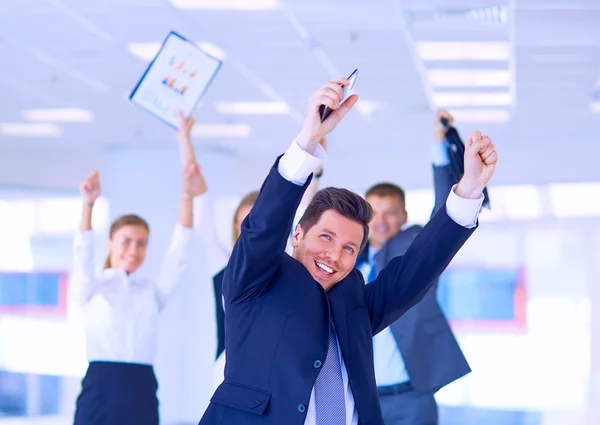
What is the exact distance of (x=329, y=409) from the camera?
2043 mm

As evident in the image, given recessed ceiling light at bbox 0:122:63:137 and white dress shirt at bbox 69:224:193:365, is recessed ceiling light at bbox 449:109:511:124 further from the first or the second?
white dress shirt at bbox 69:224:193:365

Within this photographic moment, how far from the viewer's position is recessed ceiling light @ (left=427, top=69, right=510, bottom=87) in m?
7.38

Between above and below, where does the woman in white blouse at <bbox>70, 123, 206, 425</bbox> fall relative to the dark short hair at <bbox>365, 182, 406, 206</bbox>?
below

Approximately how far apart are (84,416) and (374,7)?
298 cm

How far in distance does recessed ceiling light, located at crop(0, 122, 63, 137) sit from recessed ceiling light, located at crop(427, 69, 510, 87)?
4.49 m

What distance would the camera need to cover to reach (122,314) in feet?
14.1

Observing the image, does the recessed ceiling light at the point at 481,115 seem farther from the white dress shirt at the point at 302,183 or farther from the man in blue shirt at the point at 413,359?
the white dress shirt at the point at 302,183

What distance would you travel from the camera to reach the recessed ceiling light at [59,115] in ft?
30.5

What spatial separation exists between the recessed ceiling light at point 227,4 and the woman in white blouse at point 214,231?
173cm

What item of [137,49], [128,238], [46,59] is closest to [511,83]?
[137,49]

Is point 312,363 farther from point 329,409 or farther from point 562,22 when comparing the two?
point 562,22

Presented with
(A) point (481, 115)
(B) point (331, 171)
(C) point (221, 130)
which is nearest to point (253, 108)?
(C) point (221, 130)

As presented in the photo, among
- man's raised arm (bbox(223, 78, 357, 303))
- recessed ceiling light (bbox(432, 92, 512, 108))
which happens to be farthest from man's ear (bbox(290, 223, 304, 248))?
recessed ceiling light (bbox(432, 92, 512, 108))

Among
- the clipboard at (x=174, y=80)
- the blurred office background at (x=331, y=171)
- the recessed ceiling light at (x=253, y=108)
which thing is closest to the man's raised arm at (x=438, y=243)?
the clipboard at (x=174, y=80)
